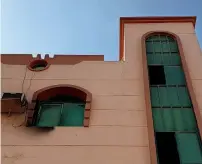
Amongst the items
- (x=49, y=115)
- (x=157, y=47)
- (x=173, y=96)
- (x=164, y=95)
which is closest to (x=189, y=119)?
(x=173, y=96)

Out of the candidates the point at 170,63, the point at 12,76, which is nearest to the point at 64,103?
the point at 12,76

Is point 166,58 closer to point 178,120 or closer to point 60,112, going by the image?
point 178,120

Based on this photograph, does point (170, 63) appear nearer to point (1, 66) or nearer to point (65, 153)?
point (65, 153)

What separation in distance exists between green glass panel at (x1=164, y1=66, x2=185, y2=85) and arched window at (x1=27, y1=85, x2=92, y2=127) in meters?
2.70

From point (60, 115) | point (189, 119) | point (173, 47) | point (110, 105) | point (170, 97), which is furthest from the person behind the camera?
point (173, 47)

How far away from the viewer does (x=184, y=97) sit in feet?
30.9

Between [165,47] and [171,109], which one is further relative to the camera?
[165,47]

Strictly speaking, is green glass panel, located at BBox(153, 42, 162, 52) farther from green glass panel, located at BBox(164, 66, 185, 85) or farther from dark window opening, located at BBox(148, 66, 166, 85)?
green glass panel, located at BBox(164, 66, 185, 85)

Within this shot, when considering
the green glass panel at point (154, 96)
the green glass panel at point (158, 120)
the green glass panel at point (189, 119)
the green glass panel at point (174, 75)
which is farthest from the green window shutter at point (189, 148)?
the green glass panel at point (174, 75)

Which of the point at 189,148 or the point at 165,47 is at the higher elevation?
the point at 165,47

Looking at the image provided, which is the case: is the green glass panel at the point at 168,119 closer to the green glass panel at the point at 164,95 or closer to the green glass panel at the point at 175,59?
the green glass panel at the point at 164,95

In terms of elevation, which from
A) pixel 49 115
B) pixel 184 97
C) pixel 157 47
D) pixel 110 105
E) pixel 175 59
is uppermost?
pixel 157 47

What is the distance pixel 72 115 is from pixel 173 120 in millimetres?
3013

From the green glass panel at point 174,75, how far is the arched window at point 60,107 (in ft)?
8.85
